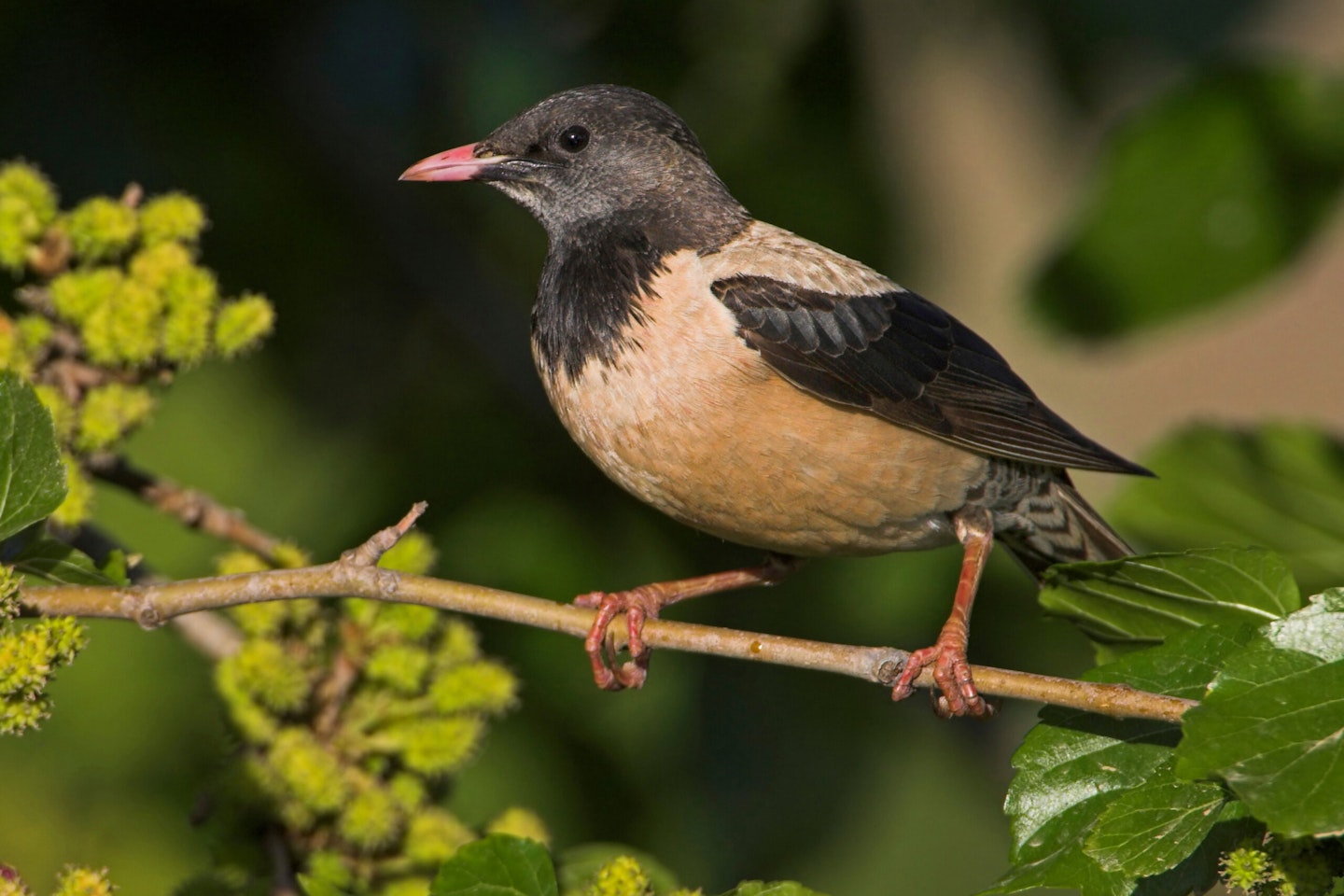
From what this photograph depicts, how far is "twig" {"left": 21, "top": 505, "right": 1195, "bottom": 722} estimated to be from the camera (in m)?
2.79

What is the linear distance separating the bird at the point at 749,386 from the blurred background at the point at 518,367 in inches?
21.9

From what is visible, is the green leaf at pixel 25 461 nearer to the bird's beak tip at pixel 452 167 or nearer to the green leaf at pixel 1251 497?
the bird's beak tip at pixel 452 167

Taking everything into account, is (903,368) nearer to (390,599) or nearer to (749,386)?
(749,386)

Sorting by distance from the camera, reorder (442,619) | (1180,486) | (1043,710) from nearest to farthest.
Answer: (1043,710) → (442,619) → (1180,486)

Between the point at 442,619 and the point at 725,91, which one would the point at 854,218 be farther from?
the point at 442,619

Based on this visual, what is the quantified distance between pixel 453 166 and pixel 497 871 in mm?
2163

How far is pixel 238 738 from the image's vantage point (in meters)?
3.31

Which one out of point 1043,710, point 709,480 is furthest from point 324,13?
point 1043,710

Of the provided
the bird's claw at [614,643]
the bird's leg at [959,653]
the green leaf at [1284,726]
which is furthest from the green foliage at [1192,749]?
the bird's claw at [614,643]

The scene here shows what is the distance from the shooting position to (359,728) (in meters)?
3.25

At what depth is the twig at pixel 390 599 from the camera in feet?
9.16

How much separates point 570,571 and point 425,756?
4.81 feet

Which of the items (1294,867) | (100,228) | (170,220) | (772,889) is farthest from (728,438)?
(1294,867)

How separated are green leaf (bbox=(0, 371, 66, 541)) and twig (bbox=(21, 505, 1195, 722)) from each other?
8.9 inches
